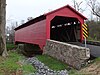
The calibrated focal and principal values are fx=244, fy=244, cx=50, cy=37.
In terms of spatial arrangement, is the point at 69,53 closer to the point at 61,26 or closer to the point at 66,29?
the point at 66,29

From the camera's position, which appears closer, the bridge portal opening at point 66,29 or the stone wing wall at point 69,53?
the stone wing wall at point 69,53

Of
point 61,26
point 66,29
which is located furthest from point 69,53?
point 61,26

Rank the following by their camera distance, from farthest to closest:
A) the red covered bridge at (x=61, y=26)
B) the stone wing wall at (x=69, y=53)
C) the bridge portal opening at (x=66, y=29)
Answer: the bridge portal opening at (x=66, y=29)
the red covered bridge at (x=61, y=26)
the stone wing wall at (x=69, y=53)

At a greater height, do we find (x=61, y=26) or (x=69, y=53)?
(x=61, y=26)

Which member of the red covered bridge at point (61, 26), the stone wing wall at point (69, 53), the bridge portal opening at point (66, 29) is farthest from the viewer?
the bridge portal opening at point (66, 29)

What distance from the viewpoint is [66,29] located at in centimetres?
2584

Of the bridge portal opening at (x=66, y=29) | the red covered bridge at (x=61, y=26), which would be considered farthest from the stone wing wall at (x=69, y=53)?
the bridge portal opening at (x=66, y=29)

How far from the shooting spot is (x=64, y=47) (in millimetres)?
14680

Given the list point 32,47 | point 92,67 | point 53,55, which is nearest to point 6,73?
point 92,67

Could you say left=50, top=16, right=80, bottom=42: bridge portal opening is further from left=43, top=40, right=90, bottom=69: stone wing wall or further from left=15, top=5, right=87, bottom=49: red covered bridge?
left=43, top=40, right=90, bottom=69: stone wing wall

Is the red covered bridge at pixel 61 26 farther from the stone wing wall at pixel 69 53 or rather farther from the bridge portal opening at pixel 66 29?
the stone wing wall at pixel 69 53

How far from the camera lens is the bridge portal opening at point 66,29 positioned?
2377 cm

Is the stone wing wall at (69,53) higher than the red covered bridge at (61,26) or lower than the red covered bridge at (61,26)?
lower

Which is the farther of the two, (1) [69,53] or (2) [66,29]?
(2) [66,29]
